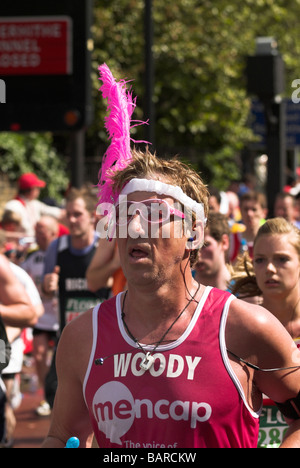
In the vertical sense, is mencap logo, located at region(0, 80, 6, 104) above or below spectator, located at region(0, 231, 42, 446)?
above

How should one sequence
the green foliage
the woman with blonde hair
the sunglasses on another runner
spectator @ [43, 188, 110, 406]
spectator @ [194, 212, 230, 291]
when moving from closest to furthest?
the sunglasses on another runner
the woman with blonde hair
spectator @ [194, 212, 230, 291]
spectator @ [43, 188, 110, 406]
the green foliage

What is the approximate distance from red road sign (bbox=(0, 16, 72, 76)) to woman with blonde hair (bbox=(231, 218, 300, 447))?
16.5 ft

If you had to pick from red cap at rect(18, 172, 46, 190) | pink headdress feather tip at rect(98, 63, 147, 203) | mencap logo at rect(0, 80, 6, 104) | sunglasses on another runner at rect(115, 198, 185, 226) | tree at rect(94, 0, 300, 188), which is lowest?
red cap at rect(18, 172, 46, 190)

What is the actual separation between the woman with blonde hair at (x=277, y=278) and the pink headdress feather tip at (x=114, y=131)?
4.83 feet

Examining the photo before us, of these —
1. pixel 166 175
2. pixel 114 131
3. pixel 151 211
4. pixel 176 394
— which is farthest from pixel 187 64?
pixel 176 394

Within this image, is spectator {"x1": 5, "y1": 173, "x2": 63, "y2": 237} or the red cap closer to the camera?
spectator {"x1": 5, "y1": 173, "x2": 63, "y2": 237}

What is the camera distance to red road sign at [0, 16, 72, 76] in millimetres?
9453

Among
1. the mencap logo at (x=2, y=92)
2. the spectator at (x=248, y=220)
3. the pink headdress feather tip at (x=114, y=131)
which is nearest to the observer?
the pink headdress feather tip at (x=114, y=131)

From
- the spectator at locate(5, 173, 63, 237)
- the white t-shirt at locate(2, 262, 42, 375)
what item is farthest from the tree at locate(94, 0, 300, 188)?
the white t-shirt at locate(2, 262, 42, 375)

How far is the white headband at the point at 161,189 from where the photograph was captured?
306 cm

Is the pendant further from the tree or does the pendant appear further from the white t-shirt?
the tree

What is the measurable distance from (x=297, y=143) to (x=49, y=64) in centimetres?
614

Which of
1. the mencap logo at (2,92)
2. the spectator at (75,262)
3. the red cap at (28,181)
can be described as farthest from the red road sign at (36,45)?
the red cap at (28,181)

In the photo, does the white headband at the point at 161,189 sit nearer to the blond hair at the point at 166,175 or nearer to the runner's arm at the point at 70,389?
the blond hair at the point at 166,175
